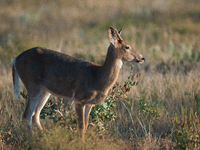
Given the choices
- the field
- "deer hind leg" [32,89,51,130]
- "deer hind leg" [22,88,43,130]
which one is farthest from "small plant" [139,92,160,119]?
"deer hind leg" [22,88,43,130]

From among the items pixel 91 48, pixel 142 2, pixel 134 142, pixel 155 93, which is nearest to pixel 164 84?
pixel 155 93

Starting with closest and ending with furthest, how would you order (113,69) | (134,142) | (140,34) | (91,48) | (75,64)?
(113,69)
(75,64)
(134,142)
(91,48)
(140,34)

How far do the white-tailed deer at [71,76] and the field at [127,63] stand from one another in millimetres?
431

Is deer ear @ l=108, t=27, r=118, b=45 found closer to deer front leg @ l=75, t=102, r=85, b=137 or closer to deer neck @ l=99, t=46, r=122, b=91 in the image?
deer neck @ l=99, t=46, r=122, b=91

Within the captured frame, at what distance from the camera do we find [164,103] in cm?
704

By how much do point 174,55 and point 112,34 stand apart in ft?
24.1

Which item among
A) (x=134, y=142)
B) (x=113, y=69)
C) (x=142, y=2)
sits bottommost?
(x=134, y=142)

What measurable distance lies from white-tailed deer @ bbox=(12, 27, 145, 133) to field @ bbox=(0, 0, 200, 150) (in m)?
0.43

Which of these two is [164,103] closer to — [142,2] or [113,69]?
[113,69]

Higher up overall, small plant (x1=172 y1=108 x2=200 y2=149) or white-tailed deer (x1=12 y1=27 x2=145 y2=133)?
white-tailed deer (x1=12 y1=27 x2=145 y2=133)

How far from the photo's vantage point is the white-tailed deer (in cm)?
507

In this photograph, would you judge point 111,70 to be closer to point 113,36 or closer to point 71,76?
point 113,36

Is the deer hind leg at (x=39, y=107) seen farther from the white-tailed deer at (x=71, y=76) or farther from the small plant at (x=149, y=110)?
the small plant at (x=149, y=110)

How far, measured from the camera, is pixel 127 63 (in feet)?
34.9
